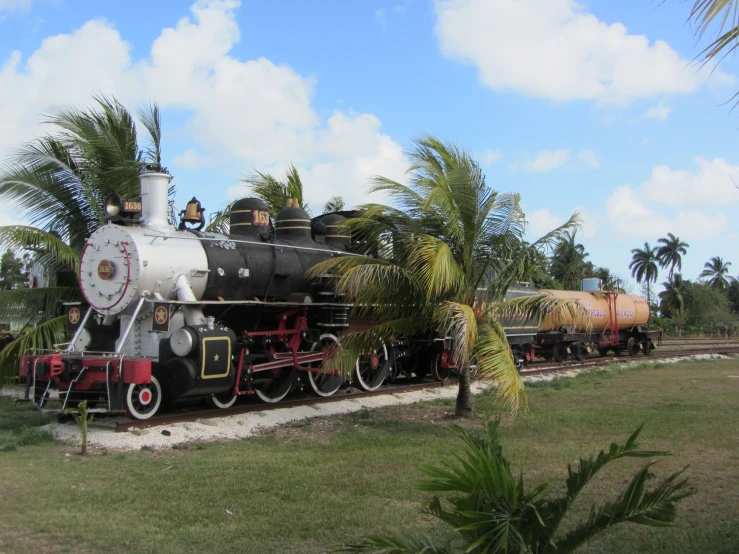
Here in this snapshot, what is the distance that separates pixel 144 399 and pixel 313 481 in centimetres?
420

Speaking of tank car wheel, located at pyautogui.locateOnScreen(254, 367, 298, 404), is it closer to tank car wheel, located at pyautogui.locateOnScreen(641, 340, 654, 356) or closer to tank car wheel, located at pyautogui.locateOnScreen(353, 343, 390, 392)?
tank car wheel, located at pyautogui.locateOnScreen(353, 343, 390, 392)

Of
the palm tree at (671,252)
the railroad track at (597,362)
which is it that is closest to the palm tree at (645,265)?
the palm tree at (671,252)

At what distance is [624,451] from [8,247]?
11374 mm

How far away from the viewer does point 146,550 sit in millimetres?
4930

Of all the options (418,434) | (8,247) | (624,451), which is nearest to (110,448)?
(418,434)

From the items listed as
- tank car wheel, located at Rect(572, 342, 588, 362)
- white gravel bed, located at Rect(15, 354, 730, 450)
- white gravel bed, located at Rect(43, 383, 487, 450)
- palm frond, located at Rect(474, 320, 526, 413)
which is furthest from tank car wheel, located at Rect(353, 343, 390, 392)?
tank car wheel, located at Rect(572, 342, 588, 362)

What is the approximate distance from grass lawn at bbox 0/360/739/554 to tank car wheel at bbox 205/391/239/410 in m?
1.57

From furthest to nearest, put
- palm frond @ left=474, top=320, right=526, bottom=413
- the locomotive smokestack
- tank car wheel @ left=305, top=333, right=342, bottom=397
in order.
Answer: tank car wheel @ left=305, top=333, right=342, bottom=397 → the locomotive smokestack → palm frond @ left=474, top=320, right=526, bottom=413

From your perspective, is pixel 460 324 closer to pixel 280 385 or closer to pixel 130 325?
pixel 280 385

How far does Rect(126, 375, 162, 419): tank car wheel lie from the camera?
32.5 ft

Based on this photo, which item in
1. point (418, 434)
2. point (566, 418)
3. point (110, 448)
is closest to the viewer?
point (110, 448)

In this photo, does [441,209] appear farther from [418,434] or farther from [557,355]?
[557,355]

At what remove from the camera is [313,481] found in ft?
22.4

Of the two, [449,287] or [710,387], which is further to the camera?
[710,387]
